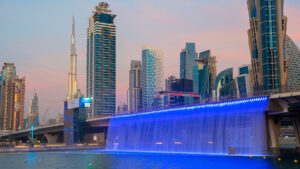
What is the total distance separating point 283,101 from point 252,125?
904 cm

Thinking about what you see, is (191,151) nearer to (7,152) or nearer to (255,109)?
(255,109)

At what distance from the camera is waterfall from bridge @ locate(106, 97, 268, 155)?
8222cm

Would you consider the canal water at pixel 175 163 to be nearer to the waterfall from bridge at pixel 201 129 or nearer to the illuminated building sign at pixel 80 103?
the waterfall from bridge at pixel 201 129

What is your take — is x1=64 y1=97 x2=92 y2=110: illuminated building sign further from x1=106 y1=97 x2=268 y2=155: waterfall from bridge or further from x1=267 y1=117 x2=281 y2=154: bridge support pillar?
x1=267 y1=117 x2=281 y2=154: bridge support pillar

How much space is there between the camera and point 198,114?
100 metres

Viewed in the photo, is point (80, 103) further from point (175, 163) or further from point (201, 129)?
point (175, 163)

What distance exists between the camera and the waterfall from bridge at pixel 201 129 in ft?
270

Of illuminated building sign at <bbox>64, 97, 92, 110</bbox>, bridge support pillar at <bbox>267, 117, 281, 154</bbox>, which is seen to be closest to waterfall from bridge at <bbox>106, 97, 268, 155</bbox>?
bridge support pillar at <bbox>267, 117, 281, 154</bbox>

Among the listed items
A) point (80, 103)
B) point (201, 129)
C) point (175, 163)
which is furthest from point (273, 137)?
point (80, 103)

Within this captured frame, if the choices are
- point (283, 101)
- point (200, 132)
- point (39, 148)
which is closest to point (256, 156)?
point (283, 101)

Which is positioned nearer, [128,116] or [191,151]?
[191,151]

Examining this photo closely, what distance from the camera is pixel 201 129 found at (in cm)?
9738

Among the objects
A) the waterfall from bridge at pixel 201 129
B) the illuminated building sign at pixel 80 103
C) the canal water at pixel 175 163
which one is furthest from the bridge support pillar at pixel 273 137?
the illuminated building sign at pixel 80 103

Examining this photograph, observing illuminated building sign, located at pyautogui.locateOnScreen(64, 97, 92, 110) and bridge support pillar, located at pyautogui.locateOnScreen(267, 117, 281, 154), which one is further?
illuminated building sign, located at pyautogui.locateOnScreen(64, 97, 92, 110)
